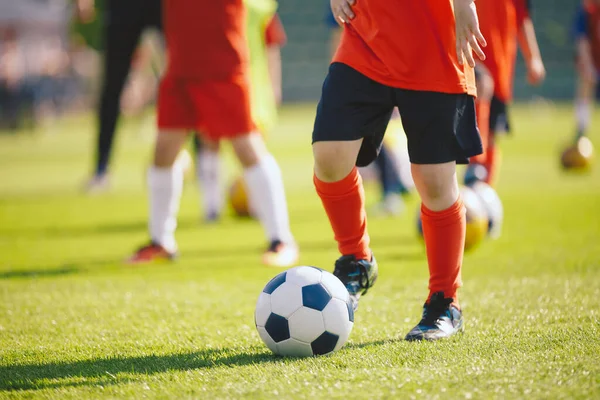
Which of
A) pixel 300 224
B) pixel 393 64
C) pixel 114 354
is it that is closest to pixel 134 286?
pixel 114 354

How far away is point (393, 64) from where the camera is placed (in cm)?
355

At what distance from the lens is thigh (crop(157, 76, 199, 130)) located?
19.0 feet

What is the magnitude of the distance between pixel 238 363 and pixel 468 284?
2095 millimetres

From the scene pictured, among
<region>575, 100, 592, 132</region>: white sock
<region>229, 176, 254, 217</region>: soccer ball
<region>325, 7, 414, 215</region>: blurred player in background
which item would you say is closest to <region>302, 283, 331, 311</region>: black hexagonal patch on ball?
<region>229, 176, 254, 217</region>: soccer ball

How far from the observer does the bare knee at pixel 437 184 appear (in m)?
3.59

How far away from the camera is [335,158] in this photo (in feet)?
12.1

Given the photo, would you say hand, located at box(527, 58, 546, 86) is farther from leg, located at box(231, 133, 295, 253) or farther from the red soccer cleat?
the red soccer cleat

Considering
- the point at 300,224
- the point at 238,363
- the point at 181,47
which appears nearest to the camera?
the point at 238,363

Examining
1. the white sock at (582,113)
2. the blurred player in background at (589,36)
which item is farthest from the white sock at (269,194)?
the white sock at (582,113)

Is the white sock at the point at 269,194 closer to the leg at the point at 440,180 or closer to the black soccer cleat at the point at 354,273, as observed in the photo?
the black soccer cleat at the point at 354,273

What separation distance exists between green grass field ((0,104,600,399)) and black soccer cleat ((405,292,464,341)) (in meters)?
0.07

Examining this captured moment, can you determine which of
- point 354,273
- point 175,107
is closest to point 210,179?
point 175,107

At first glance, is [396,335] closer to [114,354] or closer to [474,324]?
[474,324]

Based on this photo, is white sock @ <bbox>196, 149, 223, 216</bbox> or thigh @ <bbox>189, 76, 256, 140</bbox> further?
white sock @ <bbox>196, 149, 223, 216</bbox>
